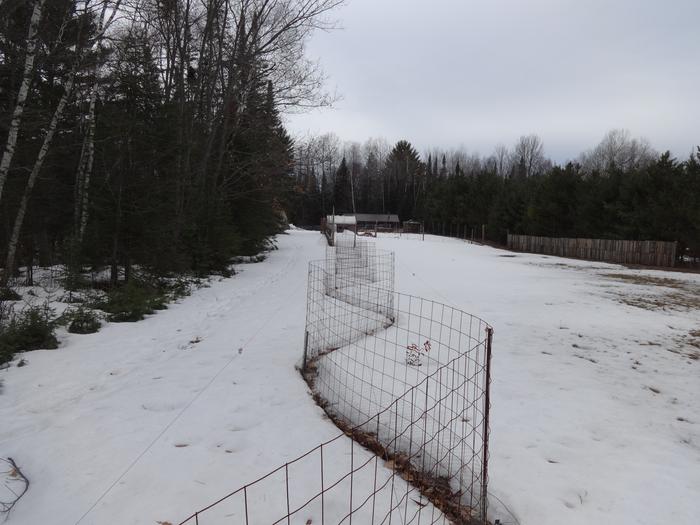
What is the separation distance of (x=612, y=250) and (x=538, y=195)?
35.2ft

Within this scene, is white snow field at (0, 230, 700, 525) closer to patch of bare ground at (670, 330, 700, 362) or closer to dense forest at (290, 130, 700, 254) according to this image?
patch of bare ground at (670, 330, 700, 362)

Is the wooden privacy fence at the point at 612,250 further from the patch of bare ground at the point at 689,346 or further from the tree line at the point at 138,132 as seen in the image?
the tree line at the point at 138,132

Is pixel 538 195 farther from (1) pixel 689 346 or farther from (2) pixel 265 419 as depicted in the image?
(2) pixel 265 419

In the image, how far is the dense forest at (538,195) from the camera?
20.8m

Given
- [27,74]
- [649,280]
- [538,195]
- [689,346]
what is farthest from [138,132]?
[538,195]

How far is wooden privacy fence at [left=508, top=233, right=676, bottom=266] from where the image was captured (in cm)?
2064

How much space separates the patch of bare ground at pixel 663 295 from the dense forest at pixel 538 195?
700 cm

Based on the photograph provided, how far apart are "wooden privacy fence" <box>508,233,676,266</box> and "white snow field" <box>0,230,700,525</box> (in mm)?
16137

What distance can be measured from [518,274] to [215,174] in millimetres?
12516

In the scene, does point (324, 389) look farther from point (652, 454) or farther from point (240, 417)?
point (652, 454)

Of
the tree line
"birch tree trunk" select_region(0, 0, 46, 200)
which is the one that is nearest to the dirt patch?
the tree line

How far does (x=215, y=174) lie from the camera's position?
14.5 metres

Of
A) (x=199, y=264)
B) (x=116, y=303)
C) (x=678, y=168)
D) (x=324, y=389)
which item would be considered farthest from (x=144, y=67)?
(x=678, y=168)

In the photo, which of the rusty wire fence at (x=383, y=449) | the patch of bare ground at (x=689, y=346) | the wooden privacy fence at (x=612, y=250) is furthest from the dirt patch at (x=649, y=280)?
the rusty wire fence at (x=383, y=449)
